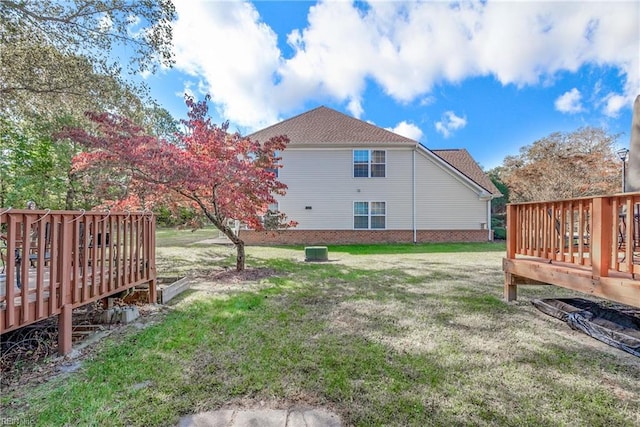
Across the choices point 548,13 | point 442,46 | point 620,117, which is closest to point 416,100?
point 442,46

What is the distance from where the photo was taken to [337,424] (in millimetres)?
1923

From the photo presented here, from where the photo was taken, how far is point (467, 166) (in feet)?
58.6

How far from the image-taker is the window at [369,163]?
590 inches

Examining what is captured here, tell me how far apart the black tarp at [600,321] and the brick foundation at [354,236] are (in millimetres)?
10397

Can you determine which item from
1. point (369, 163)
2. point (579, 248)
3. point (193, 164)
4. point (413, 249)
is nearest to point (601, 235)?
point (579, 248)

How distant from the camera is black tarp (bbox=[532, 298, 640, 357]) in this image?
3137 mm

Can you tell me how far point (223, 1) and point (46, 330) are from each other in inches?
350

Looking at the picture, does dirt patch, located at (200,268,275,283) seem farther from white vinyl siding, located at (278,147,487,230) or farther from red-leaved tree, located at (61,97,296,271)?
white vinyl siding, located at (278,147,487,230)

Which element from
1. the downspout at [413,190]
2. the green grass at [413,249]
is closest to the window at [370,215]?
the green grass at [413,249]

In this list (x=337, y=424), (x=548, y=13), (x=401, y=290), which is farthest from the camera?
(x=548, y=13)

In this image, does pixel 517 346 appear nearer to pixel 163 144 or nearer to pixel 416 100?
pixel 163 144

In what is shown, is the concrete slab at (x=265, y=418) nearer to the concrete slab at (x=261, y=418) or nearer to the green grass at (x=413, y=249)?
the concrete slab at (x=261, y=418)

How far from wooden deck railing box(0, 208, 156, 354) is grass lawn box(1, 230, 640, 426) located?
591 mm

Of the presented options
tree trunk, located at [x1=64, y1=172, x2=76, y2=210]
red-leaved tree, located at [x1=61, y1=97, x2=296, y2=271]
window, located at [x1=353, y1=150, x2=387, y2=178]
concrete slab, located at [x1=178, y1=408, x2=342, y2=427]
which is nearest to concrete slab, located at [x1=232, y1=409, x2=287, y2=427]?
concrete slab, located at [x1=178, y1=408, x2=342, y2=427]
